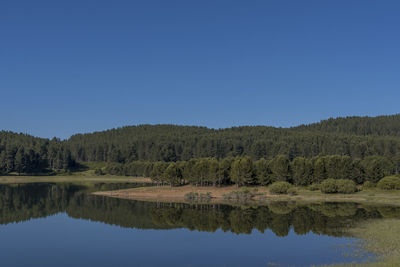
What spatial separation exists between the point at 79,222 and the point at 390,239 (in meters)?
56.2

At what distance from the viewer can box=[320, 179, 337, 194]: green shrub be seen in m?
117

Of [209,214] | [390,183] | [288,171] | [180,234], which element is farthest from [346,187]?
[180,234]

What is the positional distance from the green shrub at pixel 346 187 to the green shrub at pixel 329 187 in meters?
1.16

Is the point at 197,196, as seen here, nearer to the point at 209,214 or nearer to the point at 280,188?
the point at 280,188

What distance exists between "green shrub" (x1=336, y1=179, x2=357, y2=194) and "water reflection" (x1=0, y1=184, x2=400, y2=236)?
18.1m

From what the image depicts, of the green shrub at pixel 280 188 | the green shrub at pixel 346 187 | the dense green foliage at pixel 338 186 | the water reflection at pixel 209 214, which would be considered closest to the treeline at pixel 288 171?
the green shrub at pixel 346 187

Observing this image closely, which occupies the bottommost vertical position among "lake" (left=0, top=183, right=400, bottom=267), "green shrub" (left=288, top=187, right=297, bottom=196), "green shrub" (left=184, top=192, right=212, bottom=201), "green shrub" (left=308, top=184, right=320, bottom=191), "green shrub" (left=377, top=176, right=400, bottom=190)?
"lake" (left=0, top=183, right=400, bottom=267)

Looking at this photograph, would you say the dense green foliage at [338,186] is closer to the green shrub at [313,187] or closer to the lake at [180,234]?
the green shrub at [313,187]

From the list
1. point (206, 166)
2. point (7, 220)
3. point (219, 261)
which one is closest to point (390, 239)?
point (219, 261)

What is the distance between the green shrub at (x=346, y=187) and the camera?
115250 millimetres

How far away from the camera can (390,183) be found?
374 feet

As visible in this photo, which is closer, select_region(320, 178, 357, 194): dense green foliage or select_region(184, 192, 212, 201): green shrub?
select_region(320, 178, 357, 194): dense green foliage

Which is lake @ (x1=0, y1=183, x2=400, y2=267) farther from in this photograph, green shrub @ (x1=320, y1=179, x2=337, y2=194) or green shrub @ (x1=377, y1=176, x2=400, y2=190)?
green shrub @ (x1=377, y1=176, x2=400, y2=190)

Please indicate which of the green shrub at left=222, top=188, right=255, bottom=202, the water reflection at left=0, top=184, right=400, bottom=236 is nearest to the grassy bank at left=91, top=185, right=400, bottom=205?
the green shrub at left=222, top=188, right=255, bottom=202
